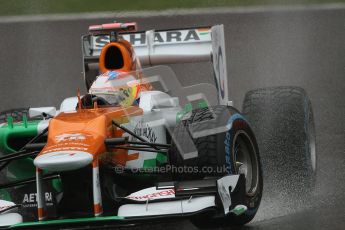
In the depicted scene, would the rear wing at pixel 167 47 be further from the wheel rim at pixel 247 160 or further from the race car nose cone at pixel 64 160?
the race car nose cone at pixel 64 160

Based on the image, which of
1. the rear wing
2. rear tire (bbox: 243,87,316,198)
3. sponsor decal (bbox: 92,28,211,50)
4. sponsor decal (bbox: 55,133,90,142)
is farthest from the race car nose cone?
sponsor decal (bbox: 92,28,211,50)

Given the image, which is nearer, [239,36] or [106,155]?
[106,155]

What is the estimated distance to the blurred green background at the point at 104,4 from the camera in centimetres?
1559

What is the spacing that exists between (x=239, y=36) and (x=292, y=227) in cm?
812

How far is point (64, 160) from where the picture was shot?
6.81 metres

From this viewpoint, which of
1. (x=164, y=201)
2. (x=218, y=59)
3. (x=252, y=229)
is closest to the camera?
(x=164, y=201)

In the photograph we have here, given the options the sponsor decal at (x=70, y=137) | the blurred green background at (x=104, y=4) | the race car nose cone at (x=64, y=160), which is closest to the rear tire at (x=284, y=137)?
the sponsor decal at (x=70, y=137)

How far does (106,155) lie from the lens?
757 centimetres

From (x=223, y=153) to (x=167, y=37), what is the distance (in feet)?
11.7

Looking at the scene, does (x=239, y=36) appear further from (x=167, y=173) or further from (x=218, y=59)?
(x=167, y=173)

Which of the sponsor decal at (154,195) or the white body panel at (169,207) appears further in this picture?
the sponsor decal at (154,195)

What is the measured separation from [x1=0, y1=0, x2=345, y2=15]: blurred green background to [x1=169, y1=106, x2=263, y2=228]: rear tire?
782 cm

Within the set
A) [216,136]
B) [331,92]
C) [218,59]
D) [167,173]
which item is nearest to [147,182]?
[167,173]

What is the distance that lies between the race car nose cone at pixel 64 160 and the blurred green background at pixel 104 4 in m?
8.90
